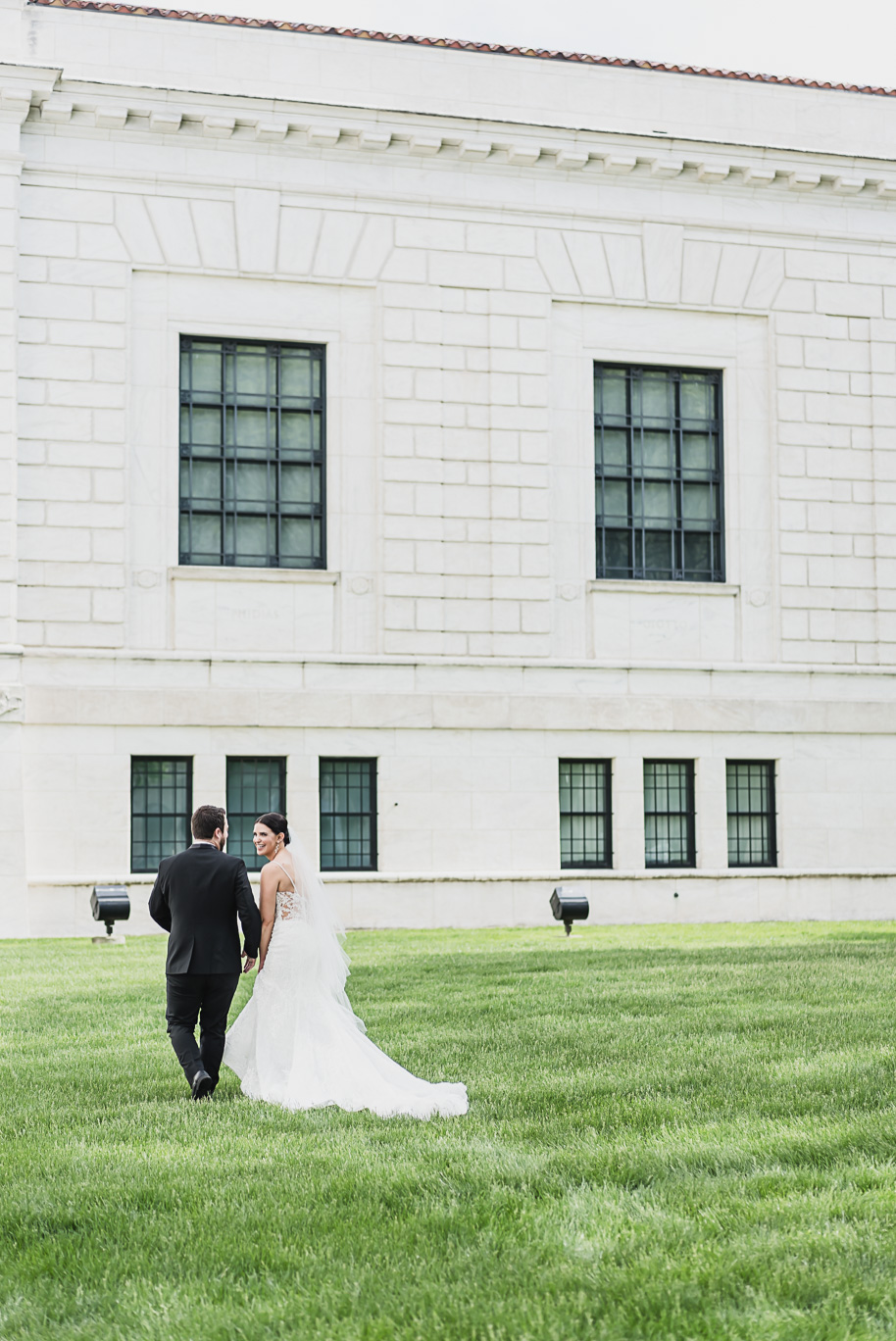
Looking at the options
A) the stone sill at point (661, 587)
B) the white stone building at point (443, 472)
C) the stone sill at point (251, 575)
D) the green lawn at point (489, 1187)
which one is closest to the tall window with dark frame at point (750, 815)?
the white stone building at point (443, 472)

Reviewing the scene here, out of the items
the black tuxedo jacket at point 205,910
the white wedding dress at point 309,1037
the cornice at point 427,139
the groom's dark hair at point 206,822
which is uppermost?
the cornice at point 427,139

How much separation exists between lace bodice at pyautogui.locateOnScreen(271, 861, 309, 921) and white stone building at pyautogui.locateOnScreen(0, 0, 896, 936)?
13.7m

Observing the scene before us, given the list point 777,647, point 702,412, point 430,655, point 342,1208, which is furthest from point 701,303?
point 342,1208

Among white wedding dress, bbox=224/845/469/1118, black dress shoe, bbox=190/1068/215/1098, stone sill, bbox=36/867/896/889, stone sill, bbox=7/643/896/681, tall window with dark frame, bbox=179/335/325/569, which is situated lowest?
stone sill, bbox=36/867/896/889

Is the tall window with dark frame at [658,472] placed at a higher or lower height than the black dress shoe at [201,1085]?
higher

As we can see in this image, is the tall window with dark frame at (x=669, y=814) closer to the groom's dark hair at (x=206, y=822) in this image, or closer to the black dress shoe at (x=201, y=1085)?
the groom's dark hair at (x=206, y=822)

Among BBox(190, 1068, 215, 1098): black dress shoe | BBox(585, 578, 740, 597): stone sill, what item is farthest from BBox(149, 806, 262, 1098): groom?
BBox(585, 578, 740, 597): stone sill

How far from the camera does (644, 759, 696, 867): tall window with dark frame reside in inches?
1032

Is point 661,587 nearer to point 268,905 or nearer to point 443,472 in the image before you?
point 443,472

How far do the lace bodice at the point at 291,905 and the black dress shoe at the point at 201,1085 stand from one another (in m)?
1.20

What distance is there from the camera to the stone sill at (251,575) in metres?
24.5

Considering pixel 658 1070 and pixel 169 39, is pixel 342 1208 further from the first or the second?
pixel 169 39

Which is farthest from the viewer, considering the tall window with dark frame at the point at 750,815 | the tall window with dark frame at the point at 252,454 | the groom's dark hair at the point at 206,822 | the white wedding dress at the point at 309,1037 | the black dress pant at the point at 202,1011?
the tall window with dark frame at the point at 750,815

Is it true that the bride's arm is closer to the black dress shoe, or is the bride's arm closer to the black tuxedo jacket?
the black tuxedo jacket
